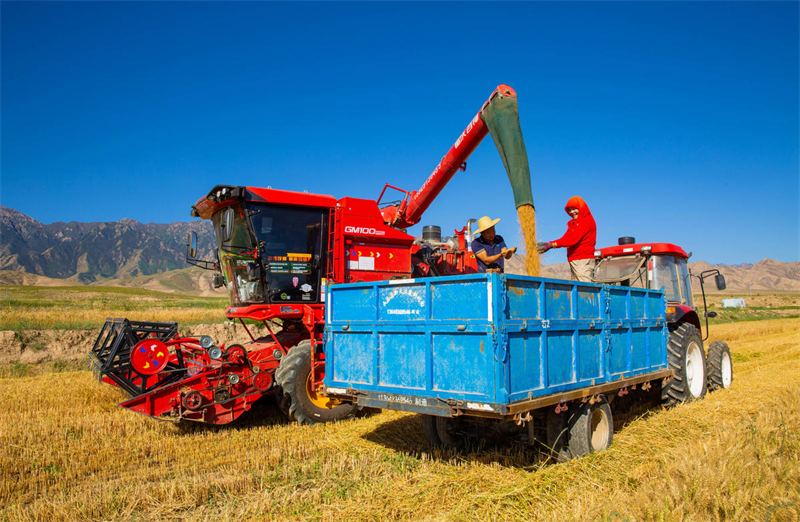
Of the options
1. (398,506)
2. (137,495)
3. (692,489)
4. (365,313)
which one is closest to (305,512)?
(398,506)

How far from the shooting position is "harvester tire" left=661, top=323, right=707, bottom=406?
7766mm

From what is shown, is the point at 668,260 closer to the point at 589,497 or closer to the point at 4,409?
the point at 589,497

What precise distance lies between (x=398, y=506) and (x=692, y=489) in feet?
7.70

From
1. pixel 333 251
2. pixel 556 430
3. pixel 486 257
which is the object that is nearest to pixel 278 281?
pixel 333 251

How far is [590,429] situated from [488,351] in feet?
6.04

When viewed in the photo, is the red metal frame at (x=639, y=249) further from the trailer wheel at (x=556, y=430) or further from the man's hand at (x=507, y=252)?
the trailer wheel at (x=556, y=430)

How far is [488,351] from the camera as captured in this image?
442cm

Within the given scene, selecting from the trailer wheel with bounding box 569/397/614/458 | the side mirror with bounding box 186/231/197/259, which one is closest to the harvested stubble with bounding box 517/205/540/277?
the trailer wheel with bounding box 569/397/614/458

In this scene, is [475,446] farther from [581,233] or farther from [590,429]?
[581,233]

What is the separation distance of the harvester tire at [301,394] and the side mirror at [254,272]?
1.23 metres

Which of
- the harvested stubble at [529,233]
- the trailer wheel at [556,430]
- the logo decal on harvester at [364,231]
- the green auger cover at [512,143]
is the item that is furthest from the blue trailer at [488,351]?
the logo decal on harvester at [364,231]

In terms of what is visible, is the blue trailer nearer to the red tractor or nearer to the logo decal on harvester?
the red tractor

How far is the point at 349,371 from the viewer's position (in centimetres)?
578

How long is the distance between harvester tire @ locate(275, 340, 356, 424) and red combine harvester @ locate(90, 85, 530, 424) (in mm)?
15
